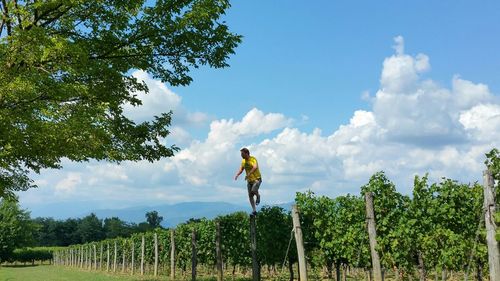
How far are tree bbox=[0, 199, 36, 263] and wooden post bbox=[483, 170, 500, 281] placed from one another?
73987 millimetres

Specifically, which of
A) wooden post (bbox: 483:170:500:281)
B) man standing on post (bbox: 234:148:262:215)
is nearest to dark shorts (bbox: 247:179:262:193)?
man standing on post (bbox: 234:148:262:215)

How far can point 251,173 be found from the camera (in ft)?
41.5

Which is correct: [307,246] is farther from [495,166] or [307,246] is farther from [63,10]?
[63,10]

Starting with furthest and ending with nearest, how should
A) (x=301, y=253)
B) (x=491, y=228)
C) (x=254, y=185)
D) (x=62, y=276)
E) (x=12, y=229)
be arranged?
1. (x=12, y=229)
2. (x=62, y=276)
3. (x=254, y=185)
4. (x=301, y=253)
5. (x=491, y=228)

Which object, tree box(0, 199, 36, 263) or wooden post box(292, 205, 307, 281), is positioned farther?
tree box(0, 199, 36, 263)

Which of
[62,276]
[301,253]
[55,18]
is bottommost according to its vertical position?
[62,276]

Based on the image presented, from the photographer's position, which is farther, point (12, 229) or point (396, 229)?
point (12, 229)

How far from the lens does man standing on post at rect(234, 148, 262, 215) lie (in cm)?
1266

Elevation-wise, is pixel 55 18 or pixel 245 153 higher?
pixel 55 18

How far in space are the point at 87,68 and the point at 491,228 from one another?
8765mm

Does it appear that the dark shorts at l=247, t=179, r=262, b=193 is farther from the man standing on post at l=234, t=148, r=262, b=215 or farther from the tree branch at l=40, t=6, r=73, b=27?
the tree branch at l=40, t=6, r=73, b=27

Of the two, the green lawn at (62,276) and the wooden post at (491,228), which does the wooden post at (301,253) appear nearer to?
the wooden post at (491,228)

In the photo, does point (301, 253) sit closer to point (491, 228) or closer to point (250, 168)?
point (250, 168)

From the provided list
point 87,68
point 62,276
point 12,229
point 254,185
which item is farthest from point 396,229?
point 12,229
